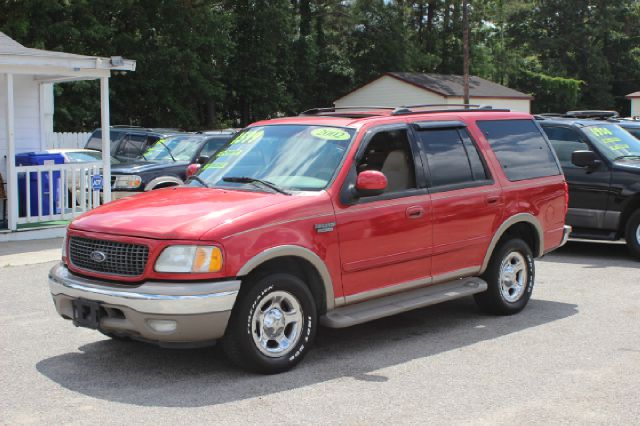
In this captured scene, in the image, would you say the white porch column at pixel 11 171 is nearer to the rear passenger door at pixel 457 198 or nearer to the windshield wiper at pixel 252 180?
the windshield wiper at pixel 252 180

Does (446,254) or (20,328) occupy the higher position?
(446,254)

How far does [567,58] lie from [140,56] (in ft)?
144

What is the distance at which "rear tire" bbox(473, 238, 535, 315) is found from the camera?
25.5 feet

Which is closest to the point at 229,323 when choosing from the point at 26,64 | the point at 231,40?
the point at 26,64

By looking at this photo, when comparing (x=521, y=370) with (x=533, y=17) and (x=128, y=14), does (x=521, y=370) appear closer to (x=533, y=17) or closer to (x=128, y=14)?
(x=128, y=14)

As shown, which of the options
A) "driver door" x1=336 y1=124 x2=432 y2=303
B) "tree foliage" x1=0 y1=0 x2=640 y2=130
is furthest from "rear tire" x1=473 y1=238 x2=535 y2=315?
"tree foliage" x1=0 y1=0 x2=640 y2=130

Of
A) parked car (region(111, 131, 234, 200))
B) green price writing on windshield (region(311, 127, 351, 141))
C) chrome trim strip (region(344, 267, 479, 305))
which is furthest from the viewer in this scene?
parked car (region(111, 131, 234, 200))

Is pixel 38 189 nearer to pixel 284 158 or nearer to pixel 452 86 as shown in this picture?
pixel 284 158

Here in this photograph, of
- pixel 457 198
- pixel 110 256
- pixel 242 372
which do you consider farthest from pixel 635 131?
pixel 110 256

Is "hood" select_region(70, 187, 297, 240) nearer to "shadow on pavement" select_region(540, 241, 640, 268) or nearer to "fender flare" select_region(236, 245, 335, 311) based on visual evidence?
"fender flare" select_region(236, 245, 335, 311)

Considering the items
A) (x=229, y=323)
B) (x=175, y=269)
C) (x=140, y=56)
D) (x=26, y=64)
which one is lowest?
(x=229, y=323)

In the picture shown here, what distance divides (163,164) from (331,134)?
849 centimetres

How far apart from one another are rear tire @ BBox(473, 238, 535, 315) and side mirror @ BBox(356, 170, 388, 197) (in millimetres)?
1905

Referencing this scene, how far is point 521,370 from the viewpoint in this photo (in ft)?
20.0
